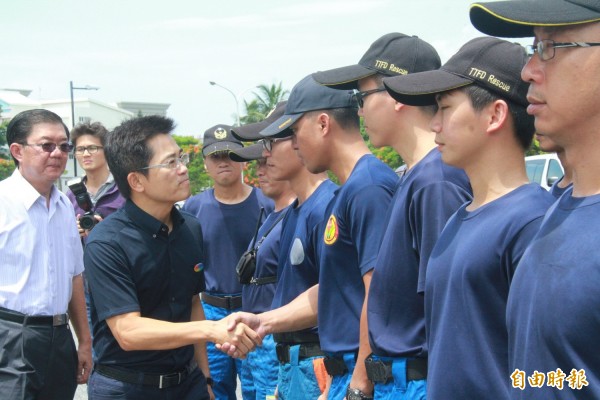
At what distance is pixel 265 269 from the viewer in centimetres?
503

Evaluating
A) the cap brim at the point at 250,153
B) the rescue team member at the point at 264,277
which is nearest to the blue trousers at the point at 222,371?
the rescue team member at the point at 264,277

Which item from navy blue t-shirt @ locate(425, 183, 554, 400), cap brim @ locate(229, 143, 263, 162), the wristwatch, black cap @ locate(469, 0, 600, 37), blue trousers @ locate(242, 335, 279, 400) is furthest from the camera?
cap brim @ locate(229, 143, 263, 162)

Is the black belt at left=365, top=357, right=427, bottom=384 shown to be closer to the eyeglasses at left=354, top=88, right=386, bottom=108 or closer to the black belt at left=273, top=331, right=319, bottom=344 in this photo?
the black belt at left=273, top=331, right=319, bottom=344

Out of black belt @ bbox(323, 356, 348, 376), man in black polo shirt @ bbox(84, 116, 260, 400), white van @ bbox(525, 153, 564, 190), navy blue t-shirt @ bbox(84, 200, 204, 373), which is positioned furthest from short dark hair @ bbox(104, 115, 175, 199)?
white van @ bbox(525, 153, 564, 190)

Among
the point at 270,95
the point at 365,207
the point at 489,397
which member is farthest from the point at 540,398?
the point at 270,95

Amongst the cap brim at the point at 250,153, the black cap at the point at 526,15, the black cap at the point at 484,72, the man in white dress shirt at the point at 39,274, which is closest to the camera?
the black cap at the point at 526,15

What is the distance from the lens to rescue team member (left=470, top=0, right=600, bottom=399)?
1.60m

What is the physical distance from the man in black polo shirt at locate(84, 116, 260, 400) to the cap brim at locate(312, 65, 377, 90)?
981mm

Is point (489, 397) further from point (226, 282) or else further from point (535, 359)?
point (226, 282)

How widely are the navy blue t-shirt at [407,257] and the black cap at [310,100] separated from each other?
101 cm

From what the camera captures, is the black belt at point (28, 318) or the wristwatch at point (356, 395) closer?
the wristwatch at point (356, 395)

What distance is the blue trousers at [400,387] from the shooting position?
2.86 meters

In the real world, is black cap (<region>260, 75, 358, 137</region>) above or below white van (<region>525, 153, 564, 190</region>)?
above

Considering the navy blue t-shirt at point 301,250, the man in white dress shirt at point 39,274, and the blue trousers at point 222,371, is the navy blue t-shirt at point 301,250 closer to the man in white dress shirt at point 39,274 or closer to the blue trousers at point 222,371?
the man in white dress shirt at point 39,274
